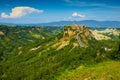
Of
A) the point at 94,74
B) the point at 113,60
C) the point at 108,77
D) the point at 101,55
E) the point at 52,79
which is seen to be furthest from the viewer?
the point at 101,55

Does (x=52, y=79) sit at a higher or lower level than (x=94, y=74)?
lower

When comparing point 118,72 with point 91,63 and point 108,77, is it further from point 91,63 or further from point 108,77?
point 91,63

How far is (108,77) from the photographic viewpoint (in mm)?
128375

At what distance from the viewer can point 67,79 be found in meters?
148

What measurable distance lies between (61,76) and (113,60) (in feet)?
150

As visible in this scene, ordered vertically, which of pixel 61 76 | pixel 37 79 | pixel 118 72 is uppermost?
pixel 118 72

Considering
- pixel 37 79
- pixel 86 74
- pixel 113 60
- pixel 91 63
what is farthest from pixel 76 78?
pixel 37 79

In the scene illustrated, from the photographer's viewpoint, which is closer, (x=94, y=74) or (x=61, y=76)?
(x=94, y=74)

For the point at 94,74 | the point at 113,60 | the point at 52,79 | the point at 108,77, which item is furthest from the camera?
the point at 113,60

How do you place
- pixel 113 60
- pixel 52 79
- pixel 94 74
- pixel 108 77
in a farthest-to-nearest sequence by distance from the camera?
pixel 113 60
pixel 52 79
pixel 94 74
pixel 108 77

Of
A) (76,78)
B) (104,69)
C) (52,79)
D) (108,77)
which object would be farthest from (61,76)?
(108,77)

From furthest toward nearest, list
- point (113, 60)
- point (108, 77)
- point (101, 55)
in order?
point (101, 55), point (113, 60), point (108, 77)

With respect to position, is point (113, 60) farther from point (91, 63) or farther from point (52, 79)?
point (52, 79)

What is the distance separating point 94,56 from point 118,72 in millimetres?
60010
